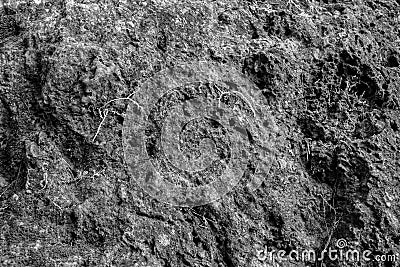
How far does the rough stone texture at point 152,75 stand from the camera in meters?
2.33

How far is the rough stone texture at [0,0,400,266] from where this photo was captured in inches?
91.8

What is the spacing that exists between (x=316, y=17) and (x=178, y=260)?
1730 mm

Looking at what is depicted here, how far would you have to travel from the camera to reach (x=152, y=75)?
269 cm

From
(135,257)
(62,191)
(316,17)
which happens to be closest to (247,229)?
(135,257)

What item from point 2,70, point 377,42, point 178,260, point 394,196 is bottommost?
point 178,260

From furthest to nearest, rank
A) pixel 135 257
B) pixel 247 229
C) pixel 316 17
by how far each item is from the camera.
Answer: pixel 316 17 → pixel 247 229 → pixel 135 257

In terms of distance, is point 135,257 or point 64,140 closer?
point 135,257

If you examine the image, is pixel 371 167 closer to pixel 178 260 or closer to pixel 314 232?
pixel 314 232

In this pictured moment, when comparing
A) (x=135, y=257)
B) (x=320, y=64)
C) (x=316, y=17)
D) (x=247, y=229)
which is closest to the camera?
(x=135, y=257)

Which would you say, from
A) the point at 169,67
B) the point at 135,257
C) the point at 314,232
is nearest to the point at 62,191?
the point at 135,257

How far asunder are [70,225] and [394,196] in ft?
5.24

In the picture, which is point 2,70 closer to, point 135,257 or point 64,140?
point 64,140

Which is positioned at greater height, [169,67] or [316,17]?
[316,17]

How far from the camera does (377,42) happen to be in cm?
311
